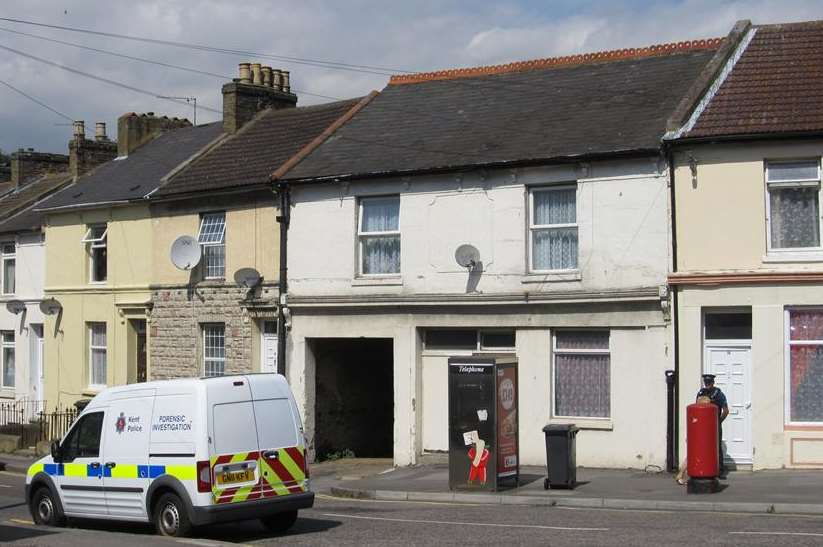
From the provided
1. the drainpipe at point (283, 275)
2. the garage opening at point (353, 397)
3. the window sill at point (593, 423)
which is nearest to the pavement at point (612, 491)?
the window sill at point (593, 423)

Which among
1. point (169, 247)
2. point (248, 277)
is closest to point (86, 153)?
point (169, 247)

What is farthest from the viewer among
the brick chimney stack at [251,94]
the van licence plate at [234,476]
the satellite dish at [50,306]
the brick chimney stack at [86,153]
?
the brick chimney stack at [86,153]

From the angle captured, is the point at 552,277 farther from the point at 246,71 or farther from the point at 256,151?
the point at 246,71

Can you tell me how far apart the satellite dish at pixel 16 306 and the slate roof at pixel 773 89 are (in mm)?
21950

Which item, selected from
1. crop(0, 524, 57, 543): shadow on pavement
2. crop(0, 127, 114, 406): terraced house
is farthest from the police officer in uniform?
crop(0, 127, 114, 406): terraced house

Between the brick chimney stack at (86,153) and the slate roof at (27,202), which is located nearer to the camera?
the slate roof at (27,202)

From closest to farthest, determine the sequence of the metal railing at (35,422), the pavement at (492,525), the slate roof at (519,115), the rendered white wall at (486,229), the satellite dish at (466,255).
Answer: the pavement at (492,525) < the rendered white wall at (486,229) < the slate roof at (519,115) < the satellite dish at (466,255) < the metal railing at (35,422)

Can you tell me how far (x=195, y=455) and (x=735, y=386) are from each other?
1016 centimetres

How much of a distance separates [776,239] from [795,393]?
260 centimetres

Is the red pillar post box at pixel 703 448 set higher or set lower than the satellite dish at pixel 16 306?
lower

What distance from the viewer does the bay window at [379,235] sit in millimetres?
24328

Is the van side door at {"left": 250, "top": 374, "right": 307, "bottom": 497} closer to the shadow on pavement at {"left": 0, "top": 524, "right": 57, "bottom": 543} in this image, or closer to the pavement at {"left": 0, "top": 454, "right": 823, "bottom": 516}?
the shadow on pavement at {"left": 0, "top": 524, "right": 57, "bottom": 543}

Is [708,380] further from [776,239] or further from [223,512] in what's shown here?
[223,512]

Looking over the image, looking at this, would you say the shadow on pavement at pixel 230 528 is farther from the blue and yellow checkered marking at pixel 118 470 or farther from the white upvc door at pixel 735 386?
the white upvc door at pixel 735 386
